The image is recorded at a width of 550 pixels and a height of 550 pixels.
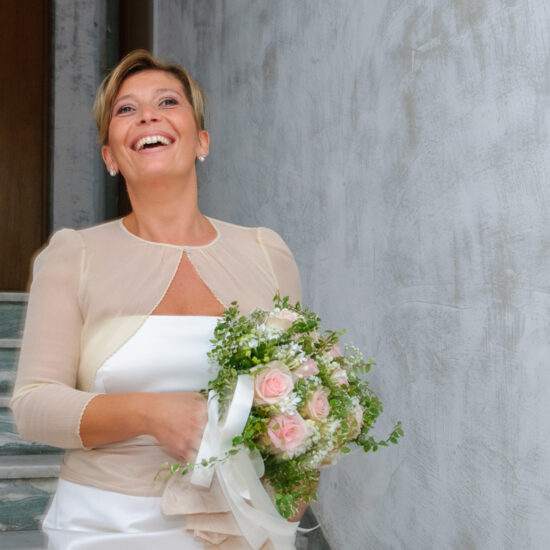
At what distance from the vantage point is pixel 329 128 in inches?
112

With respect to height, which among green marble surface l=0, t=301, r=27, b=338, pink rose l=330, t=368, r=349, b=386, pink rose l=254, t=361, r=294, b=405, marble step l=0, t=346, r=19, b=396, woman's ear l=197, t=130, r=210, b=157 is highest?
woman's ear l=197, t=130, r=210, b=157

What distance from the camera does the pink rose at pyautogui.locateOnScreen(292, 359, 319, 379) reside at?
1366 millimetres

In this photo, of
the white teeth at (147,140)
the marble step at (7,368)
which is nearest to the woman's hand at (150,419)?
the white teeth at (147,140)

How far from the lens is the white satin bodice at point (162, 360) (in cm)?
157

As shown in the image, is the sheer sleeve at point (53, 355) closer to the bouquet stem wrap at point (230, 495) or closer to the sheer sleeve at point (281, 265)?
the bouquet stem wrap at point (230, 495)

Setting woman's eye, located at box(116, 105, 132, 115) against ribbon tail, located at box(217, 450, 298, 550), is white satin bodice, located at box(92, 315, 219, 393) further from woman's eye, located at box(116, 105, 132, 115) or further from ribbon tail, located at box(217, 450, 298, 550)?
woman's eye, located at box(116, 105, 132, 115)

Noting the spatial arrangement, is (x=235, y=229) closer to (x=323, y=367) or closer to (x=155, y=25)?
(x=323, y=367)

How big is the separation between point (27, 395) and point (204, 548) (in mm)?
445

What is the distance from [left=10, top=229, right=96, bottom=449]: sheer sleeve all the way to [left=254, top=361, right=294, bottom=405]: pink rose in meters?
0.35

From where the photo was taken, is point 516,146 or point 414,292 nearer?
point 516,146

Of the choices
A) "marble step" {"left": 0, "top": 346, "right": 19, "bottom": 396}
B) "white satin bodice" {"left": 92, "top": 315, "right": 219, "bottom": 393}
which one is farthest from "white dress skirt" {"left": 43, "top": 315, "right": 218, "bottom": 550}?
"marble step" {"left": 0, "top": 346, "right": 19, "bottom": 396}

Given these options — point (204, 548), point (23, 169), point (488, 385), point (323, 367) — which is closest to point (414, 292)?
point (488, 385)

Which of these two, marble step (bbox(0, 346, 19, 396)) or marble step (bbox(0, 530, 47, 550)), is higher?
marble step (bbox(0, 346, 19, 396))

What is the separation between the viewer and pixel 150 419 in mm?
1383
